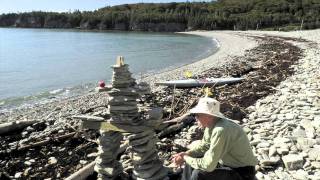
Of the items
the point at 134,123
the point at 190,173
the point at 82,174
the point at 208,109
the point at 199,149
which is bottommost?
the point at 82,174

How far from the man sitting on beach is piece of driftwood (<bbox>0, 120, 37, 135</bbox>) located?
896 cm

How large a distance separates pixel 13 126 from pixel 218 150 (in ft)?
33.5

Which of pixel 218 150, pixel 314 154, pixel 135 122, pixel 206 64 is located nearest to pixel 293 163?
pixel 314 154

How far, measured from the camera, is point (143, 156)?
29.1 feet

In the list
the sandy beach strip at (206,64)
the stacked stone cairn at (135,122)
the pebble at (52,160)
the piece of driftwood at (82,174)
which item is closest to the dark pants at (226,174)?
the stacked stone cairn at (135,122)

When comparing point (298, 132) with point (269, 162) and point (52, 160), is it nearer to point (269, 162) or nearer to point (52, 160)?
point (269, 162)

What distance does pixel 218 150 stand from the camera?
23.2 ft

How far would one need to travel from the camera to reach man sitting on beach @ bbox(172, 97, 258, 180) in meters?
7.08

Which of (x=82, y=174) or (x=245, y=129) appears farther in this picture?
(x=245, y=129)

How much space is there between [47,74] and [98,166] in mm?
35051

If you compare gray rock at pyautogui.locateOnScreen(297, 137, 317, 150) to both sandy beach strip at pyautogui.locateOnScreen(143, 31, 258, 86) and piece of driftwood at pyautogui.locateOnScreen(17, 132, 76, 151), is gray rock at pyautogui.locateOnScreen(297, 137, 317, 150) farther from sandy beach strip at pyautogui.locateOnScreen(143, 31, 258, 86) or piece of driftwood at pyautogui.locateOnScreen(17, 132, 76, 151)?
sandy beach strip at pyautogui.locateOnScreen(143, 31, 258, 86)

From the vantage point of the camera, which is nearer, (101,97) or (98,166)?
(98,166)

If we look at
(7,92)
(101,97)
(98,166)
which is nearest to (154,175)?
(98,166)

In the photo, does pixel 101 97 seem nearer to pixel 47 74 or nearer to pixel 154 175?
pixel 154 175
